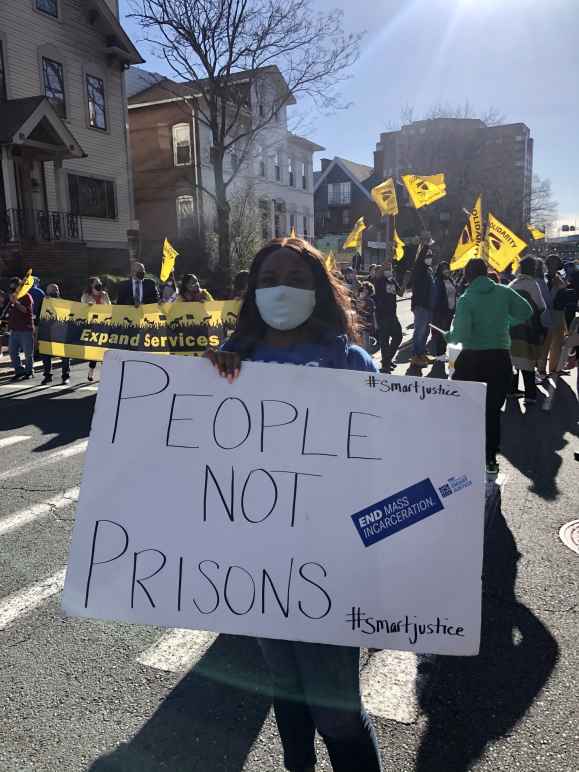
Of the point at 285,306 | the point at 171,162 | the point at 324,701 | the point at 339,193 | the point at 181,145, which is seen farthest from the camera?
the point at 339,193

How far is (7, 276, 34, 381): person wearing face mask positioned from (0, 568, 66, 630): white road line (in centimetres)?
832

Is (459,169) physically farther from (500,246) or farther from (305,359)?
(305,359)

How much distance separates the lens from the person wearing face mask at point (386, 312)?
1162 centimetres

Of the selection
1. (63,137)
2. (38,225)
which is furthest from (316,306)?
(63,137)

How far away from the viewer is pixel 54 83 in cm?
2238

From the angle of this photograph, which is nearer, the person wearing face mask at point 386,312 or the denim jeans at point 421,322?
the denim jeans at point 421,322

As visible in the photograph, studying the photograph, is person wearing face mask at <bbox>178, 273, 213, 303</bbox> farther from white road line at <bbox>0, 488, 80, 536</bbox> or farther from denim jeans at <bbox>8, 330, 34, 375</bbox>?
white road line at <bbox>0, 488, 80, 536</bbox>

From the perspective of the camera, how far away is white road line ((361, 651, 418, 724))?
260 cm

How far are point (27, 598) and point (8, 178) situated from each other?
1957 centimetres

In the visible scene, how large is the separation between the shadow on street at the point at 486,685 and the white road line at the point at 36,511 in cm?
323

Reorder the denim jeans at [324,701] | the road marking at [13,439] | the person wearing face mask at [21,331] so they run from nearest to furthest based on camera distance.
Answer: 1. the denim jeans at [324,701]
2. the road marking at [13,439]
3. the person wearing face mask at [21,331]

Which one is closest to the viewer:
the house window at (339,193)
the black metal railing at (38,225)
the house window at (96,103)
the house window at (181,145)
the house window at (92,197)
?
the black metal railing at (38,225)

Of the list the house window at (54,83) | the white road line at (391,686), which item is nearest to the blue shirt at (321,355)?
the white road line at (391,686)

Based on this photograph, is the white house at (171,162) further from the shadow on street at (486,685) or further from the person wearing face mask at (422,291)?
the shadow on street at (486,685)
